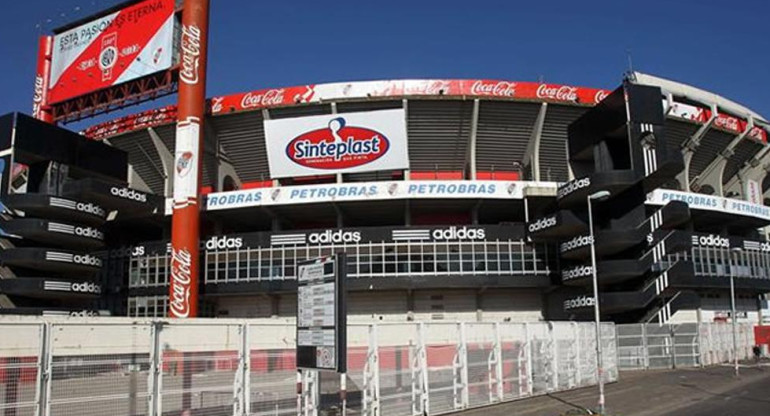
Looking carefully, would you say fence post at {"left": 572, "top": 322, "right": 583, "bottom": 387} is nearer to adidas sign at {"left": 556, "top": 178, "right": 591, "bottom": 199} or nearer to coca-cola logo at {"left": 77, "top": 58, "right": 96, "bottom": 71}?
adidas sign at {"left": 556, "top": 178, "right": 591, "bottom": 199}

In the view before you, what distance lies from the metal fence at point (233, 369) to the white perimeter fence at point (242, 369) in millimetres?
20

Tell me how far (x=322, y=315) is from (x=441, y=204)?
39.2 metres

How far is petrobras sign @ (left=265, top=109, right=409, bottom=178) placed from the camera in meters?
49.0

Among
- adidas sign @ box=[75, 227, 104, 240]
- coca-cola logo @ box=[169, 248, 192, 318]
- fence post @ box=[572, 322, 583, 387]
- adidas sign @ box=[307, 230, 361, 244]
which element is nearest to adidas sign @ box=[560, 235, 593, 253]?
adidas sign @ box=[307, 230, 361, 244]

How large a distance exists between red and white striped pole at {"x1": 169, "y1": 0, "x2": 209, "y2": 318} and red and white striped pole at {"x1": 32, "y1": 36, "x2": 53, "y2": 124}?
1583 centimetres

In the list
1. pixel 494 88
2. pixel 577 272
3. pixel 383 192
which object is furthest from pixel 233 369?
pixel 494 88

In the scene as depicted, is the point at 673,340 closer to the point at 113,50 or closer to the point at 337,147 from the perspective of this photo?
the point at 337,147

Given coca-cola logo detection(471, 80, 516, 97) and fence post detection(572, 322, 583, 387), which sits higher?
coca-cola logo detection(471, 80, 516, 97)

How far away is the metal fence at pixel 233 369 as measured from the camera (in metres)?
11.4

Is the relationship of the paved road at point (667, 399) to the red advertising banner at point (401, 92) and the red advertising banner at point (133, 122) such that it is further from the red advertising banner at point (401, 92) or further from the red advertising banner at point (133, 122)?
the red advertising banner at point (133, 122)

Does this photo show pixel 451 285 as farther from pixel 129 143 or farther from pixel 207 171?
pixel 129 143

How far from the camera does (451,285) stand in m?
49.1

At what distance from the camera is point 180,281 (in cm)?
4491

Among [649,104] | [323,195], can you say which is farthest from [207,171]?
[649,104]
